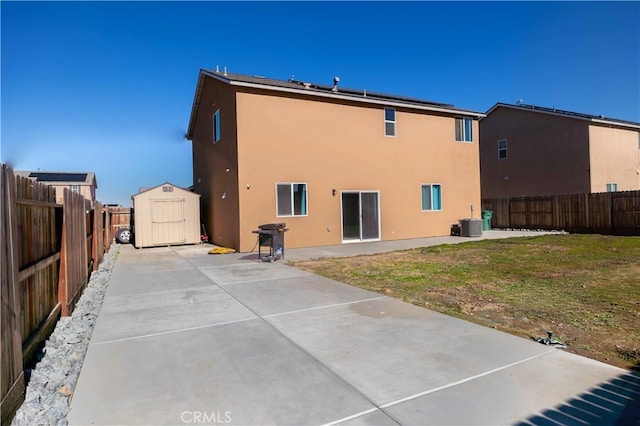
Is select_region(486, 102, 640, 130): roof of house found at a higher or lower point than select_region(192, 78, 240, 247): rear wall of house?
higher

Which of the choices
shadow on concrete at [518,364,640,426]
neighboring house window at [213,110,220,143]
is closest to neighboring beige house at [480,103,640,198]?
neighboring house window at [213,110,220,143]

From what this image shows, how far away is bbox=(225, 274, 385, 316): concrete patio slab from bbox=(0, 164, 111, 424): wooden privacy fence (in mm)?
2569

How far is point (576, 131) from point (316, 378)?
24703 millimetres

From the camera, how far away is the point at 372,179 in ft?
51.4

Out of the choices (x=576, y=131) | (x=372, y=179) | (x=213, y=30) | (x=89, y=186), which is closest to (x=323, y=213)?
(x=372, y=179)

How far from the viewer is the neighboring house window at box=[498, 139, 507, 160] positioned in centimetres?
2553

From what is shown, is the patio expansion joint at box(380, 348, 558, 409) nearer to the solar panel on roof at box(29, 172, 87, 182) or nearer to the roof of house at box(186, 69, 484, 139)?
the roof of house at box(186, 69, 484, 139)

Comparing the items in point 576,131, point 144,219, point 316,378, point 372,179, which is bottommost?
point 316,378

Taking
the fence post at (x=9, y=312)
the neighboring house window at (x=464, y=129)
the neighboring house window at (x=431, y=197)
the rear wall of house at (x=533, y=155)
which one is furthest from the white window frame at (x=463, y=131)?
the fence post at (x=9, y=312)

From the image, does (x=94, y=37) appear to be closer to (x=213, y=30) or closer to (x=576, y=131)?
(x=213, y=30)

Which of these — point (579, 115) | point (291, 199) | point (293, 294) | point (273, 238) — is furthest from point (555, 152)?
point (293, 294)

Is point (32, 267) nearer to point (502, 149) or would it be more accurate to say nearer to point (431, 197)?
point (431, 197)

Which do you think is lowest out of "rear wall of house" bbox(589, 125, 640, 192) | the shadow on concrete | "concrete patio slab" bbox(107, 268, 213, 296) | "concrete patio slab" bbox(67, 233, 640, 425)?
the shadow on concrete

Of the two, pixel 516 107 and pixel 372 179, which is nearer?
pixel 372 179
